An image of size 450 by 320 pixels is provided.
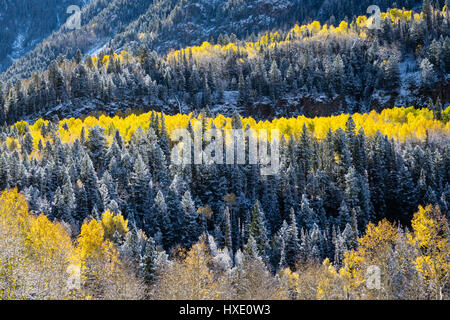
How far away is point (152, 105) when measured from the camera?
17138 centimetres

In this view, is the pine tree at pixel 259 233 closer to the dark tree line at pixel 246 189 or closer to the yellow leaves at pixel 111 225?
the dark tree line at pixel 246 189

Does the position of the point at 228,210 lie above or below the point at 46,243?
below

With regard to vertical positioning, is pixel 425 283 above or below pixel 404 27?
below

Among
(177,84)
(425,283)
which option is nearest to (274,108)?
(177,84)

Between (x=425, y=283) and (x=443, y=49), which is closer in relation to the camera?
(x=425, y=283)

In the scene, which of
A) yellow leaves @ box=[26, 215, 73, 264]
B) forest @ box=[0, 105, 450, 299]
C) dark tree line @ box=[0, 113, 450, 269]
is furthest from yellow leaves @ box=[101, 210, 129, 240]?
yellow leaves @ box=[26, 215, 73, 264]

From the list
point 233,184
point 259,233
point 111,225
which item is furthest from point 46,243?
point 233,184

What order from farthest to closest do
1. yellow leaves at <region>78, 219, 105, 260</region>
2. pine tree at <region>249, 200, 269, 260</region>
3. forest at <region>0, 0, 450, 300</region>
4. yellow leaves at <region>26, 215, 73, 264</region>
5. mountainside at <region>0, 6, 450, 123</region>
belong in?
mountainside at <region>0, 6, 450, 123</region>, pine tree at <region>249, 200, 269, 260</region>, yellow leaves at <region>78, 219, 105, 260</region>, yellow leaves at <region>26, 215, 73, 264</region>, forest at <region>0, 0, 450, 300</region>

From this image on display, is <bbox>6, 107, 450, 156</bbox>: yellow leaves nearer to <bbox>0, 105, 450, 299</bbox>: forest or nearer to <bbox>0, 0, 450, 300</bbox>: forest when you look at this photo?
<bbox>0, 0, 450, 300</bbox>: forest

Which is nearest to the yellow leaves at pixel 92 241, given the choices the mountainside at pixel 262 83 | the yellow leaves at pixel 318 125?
the yellow leaves at pixel 318 125

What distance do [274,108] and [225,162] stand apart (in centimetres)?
8331

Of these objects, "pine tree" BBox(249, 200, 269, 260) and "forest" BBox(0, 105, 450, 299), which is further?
"pine tree" BBox(249, 200, 269, 260)

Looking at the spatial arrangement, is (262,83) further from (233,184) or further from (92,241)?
(92,241)
